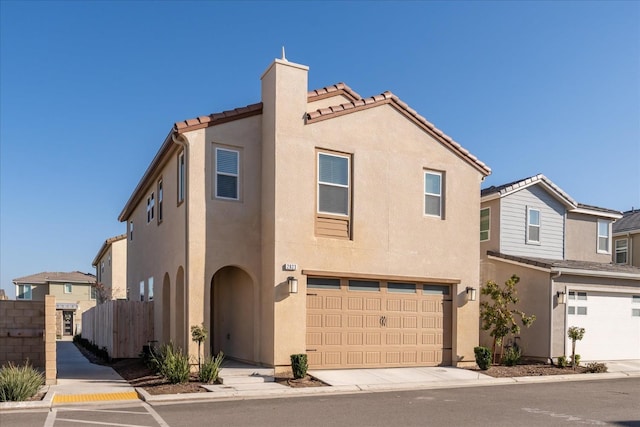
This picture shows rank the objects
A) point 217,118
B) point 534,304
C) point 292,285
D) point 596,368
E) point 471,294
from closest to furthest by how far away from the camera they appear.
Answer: point 292,285, point 217,118, point 471,294, point 596,368, point 534,304

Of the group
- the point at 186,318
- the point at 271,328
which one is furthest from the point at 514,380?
the point at 186,318

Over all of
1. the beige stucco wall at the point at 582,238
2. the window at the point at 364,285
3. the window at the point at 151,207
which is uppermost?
the window at the point at 151,207

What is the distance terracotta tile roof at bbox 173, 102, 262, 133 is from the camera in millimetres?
14733

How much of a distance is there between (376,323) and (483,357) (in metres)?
3.14

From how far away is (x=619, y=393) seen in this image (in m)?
13.5

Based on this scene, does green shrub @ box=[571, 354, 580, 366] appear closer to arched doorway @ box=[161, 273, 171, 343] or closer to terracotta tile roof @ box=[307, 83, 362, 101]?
terracotta tile roof @ box=[307, 83, 362, 101]

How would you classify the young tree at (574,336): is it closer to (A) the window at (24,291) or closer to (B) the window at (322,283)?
(B) the window at (322,283)

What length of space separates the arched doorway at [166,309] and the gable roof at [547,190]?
11.9 m

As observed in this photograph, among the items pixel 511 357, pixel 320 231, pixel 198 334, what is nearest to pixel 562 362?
pixel 511 357

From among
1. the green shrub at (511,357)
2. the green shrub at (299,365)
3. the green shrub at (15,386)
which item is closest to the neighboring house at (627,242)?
the green shrub at (511,357)

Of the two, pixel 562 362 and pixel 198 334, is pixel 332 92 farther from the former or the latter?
pixel 562 362

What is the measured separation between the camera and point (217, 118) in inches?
600

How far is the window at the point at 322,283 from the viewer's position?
1535cm

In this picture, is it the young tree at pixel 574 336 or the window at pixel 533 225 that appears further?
the window at pixel 533 225
